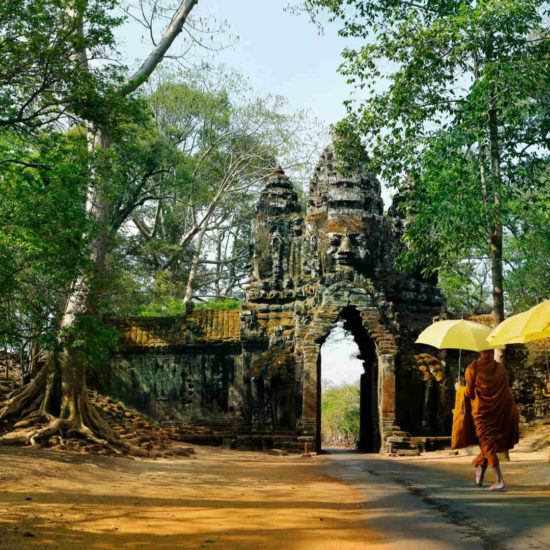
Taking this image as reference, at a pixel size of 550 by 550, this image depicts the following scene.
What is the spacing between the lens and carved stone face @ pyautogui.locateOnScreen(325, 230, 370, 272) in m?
19.2

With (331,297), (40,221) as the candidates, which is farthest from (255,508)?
(331,297)

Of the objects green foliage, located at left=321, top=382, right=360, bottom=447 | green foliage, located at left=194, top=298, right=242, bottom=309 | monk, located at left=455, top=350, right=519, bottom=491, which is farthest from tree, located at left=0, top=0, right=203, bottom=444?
green foliage, located at left=321, top=382, right=360, bottom=447

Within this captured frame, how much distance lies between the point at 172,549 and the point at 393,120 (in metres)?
12.2

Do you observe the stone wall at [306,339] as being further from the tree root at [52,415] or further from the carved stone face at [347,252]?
the tree root at [52,415]

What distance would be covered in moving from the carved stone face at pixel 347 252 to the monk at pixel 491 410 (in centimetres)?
Result: 1078

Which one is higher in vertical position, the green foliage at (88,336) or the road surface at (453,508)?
the green foliage at (88,336)

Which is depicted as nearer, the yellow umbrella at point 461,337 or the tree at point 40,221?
the yellow umbrella at point 461,337

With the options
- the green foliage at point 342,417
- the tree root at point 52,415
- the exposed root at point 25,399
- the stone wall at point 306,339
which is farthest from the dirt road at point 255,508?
the green foliage at point 342,417

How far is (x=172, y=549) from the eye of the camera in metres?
5.18

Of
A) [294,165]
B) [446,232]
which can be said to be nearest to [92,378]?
[446,232]

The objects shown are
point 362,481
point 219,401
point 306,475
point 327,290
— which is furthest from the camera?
point 219,401

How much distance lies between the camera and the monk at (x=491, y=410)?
26.8 feet

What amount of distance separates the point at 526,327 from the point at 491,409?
115 centimetres

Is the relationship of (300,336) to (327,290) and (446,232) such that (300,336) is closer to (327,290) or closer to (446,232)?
(327,290)
